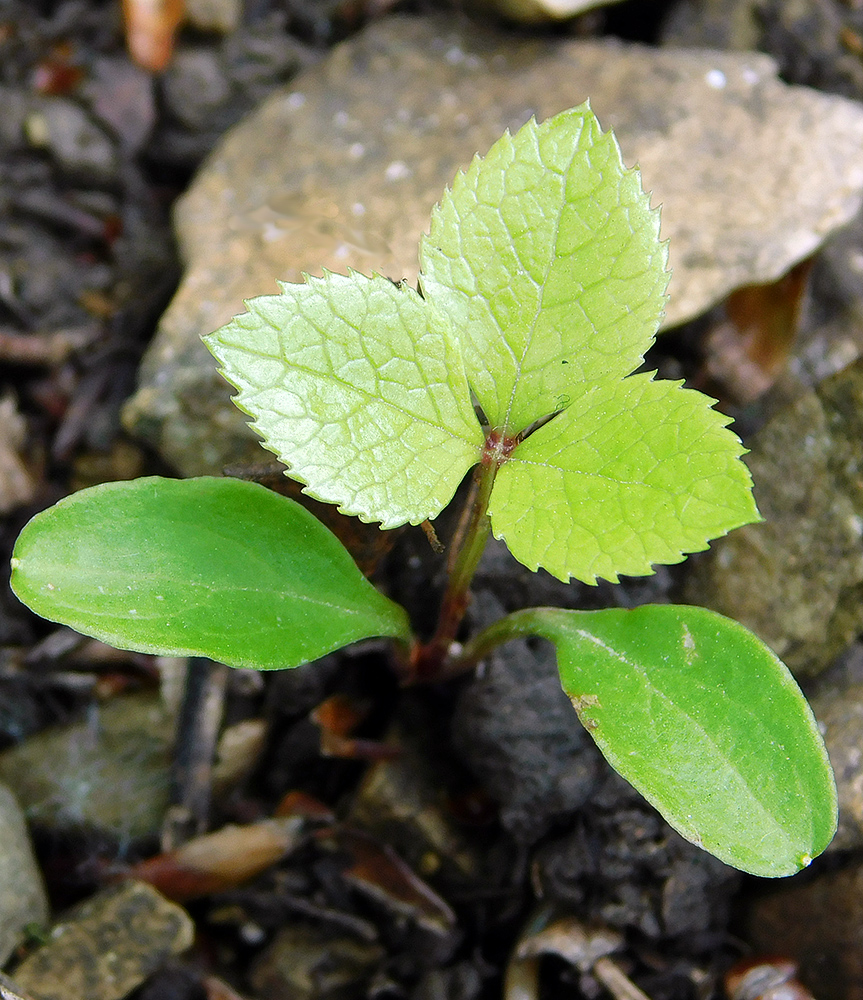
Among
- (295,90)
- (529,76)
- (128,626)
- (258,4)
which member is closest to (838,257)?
(529,76)

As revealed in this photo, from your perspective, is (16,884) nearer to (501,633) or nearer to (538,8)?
(501,633)

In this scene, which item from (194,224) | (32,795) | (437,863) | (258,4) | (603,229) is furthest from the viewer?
(258,4)

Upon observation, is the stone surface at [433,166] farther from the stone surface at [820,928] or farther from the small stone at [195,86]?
the stone surface at [820,928]

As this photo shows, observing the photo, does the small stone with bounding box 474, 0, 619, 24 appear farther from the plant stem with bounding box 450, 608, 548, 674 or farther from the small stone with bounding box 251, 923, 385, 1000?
the small stone with bounding box 251, 923, 385, 1000

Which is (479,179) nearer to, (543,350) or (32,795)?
(543,350)

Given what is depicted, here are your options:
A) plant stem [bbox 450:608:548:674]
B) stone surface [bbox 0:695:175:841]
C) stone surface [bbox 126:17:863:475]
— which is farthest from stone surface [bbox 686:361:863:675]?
stone surface [bbox 0:695:175:841]

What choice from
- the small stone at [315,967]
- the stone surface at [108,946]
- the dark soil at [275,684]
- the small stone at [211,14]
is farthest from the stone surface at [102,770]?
the small stone at [211,14]

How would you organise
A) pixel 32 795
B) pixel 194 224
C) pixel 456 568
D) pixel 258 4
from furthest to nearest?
pixel 258 4 < pixel 194 224 < pixel 32 795 < pixel 456 568
